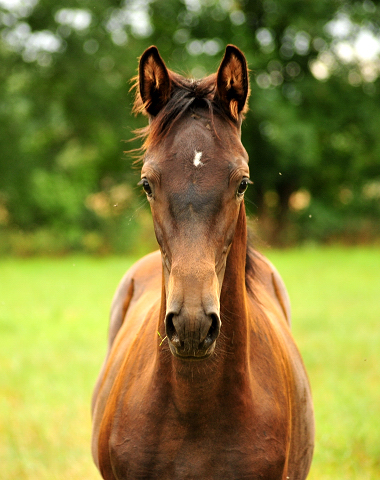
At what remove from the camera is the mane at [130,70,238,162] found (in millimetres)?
2184

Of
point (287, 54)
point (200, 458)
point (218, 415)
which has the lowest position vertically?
point (200, 458)

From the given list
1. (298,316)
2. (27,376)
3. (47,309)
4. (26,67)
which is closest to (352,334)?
(298,316)

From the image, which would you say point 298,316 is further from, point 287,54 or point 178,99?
point 287,54

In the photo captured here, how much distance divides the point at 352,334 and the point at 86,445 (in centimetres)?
535

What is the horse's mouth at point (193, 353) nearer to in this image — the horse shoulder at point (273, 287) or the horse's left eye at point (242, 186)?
the horse's left eye at point (242, 186)

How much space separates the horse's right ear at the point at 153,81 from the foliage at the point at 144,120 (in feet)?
61.1

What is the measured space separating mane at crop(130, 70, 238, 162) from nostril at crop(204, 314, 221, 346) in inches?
30.4

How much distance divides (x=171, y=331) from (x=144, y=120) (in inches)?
790

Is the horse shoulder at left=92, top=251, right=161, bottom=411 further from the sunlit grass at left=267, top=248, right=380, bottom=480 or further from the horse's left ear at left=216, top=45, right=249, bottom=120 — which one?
the sunlit grass at left=267, top=248, right=380, bottom=480

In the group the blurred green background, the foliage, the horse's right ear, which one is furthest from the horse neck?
the foliage

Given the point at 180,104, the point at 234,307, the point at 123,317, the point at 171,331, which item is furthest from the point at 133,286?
the point at 171,331

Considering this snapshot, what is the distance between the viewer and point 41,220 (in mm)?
23078

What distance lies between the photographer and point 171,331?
1854 millimetres

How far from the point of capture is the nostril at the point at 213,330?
1.82 meters
